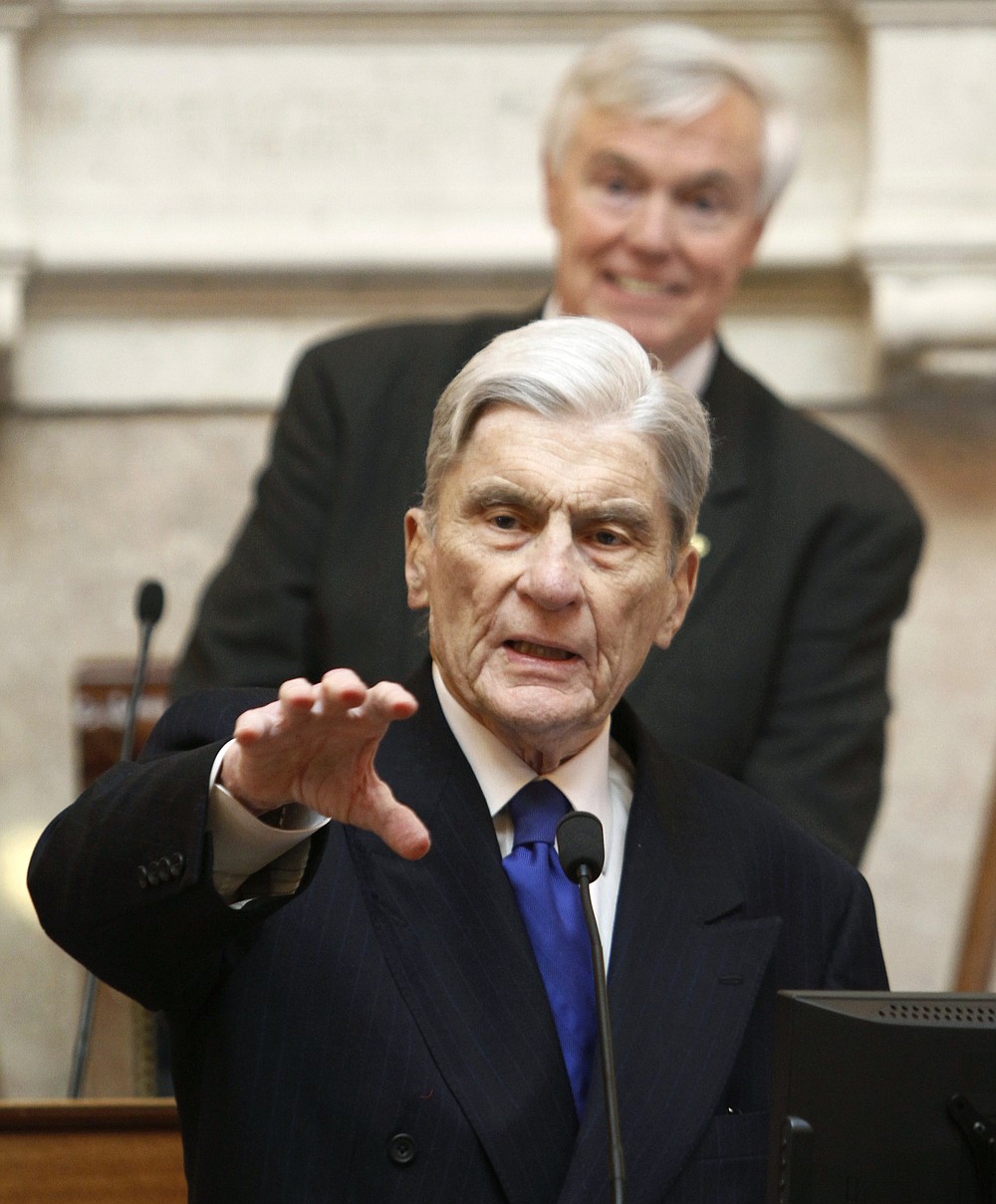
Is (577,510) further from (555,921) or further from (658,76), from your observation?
(658,76)

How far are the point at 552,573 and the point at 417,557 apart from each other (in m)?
0.27

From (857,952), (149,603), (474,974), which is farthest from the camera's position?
(149,603)

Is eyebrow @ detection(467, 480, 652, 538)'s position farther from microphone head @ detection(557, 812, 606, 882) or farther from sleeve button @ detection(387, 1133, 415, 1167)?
sleeve button @ detection(387, 1133, 415, 1167)

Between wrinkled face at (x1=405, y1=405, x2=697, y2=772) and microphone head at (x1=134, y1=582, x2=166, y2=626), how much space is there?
2.29 ft

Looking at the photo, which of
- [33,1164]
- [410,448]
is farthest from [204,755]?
[410,448]

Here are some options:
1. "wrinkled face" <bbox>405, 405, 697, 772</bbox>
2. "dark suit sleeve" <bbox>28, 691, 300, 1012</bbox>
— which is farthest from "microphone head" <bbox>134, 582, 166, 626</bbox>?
"dark suit sleeve" <bbox>28, 691, 300, 1012</bbox>

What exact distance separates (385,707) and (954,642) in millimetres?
3153

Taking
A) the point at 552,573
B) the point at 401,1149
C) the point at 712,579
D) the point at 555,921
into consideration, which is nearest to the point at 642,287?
the point at 712,579

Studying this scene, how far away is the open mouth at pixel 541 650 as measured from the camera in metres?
2.31

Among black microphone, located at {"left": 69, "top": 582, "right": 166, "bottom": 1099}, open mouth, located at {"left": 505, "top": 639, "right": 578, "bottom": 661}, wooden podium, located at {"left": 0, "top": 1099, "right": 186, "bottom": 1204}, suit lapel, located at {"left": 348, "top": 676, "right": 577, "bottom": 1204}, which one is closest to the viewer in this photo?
suit lapel, located at {"left": 348, "top": 676, "right": 577, "bottom": 1204}

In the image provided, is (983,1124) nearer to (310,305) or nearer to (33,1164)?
(33,1164)

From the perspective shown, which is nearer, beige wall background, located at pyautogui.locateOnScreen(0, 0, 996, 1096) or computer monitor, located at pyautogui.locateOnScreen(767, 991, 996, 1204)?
computer monitor, located at pyautogui.locateOnScreen(767, 991, 996, 1204)

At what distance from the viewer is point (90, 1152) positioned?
8.63ft

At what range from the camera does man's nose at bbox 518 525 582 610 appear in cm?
229
